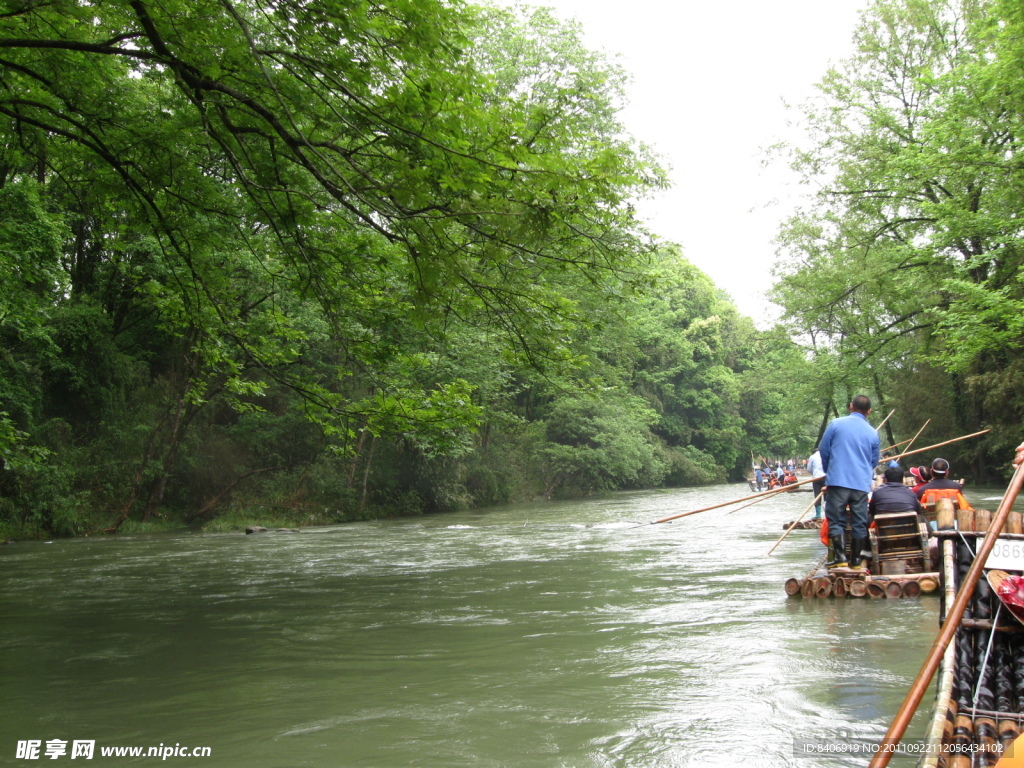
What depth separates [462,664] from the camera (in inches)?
223

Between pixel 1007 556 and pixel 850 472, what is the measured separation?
12.0 feet

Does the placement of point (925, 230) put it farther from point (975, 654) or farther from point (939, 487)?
point (975, 654)

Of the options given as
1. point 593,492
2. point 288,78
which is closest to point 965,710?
point 288,78

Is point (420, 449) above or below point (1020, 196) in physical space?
below

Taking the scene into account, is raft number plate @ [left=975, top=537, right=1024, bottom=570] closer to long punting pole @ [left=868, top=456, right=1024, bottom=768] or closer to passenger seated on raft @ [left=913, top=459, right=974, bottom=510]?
long punting pole @ [left=868, top=456, right=1024, bottom=768]

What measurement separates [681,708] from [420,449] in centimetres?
2180

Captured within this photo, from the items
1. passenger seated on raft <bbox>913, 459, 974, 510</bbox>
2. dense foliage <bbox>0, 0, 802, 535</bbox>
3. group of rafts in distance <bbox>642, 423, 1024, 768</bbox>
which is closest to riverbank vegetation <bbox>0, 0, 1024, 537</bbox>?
dense foliage <bbox>0, 0, 802, 535</bbox>

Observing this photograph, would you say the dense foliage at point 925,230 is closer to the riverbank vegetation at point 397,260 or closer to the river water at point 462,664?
the riverbank vegetation at point 397,260

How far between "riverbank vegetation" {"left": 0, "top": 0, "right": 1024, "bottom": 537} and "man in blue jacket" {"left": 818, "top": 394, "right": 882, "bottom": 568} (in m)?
2.57

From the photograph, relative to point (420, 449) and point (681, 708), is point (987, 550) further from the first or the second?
point (420, 449)

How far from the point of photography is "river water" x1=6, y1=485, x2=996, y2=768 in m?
4.05

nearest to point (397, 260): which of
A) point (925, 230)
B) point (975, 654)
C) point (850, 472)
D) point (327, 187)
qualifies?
point (327, 187)

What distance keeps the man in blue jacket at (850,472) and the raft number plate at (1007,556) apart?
346cm

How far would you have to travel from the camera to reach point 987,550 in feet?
10.7
